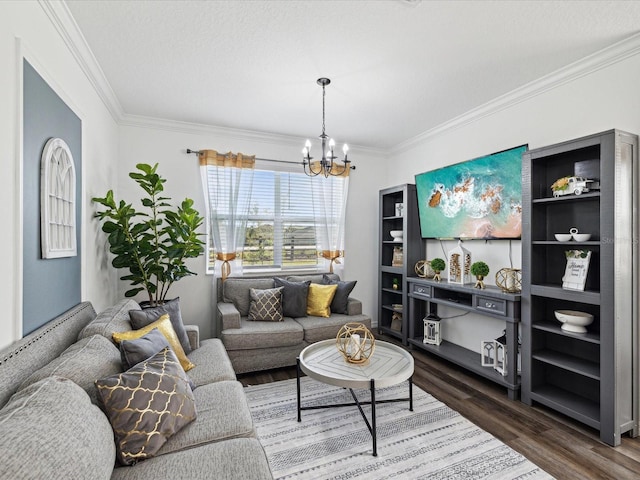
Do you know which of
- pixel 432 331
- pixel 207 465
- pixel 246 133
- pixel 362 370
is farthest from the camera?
pixel 246 133

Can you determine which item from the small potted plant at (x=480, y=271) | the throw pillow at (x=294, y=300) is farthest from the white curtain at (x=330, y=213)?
the small potted plant at (x=480, y=271)

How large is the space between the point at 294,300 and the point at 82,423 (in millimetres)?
2663

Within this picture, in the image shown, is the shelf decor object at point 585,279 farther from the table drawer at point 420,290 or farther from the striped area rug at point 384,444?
the table drawer at point 420,290

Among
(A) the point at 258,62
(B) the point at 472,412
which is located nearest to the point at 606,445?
(B) the point at 472,412

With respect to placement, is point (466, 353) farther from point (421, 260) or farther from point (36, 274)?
point (36, 274)

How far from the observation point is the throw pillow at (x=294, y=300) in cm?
376

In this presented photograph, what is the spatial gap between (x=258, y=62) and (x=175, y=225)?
1722 millimetres

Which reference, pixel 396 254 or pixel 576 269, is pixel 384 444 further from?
pixel 396 254

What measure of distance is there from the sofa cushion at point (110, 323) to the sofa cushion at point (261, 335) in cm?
98

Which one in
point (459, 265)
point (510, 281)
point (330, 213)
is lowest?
point (510, 281)

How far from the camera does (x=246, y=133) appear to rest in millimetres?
4211

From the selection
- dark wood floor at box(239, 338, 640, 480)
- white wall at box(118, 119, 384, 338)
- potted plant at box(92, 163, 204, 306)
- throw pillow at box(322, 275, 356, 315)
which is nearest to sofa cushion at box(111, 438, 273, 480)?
dark wood floor at box(239, 338, 640, 480)

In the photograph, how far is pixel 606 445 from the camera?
215cm

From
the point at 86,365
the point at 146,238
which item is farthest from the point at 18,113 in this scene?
the point at 146,238
